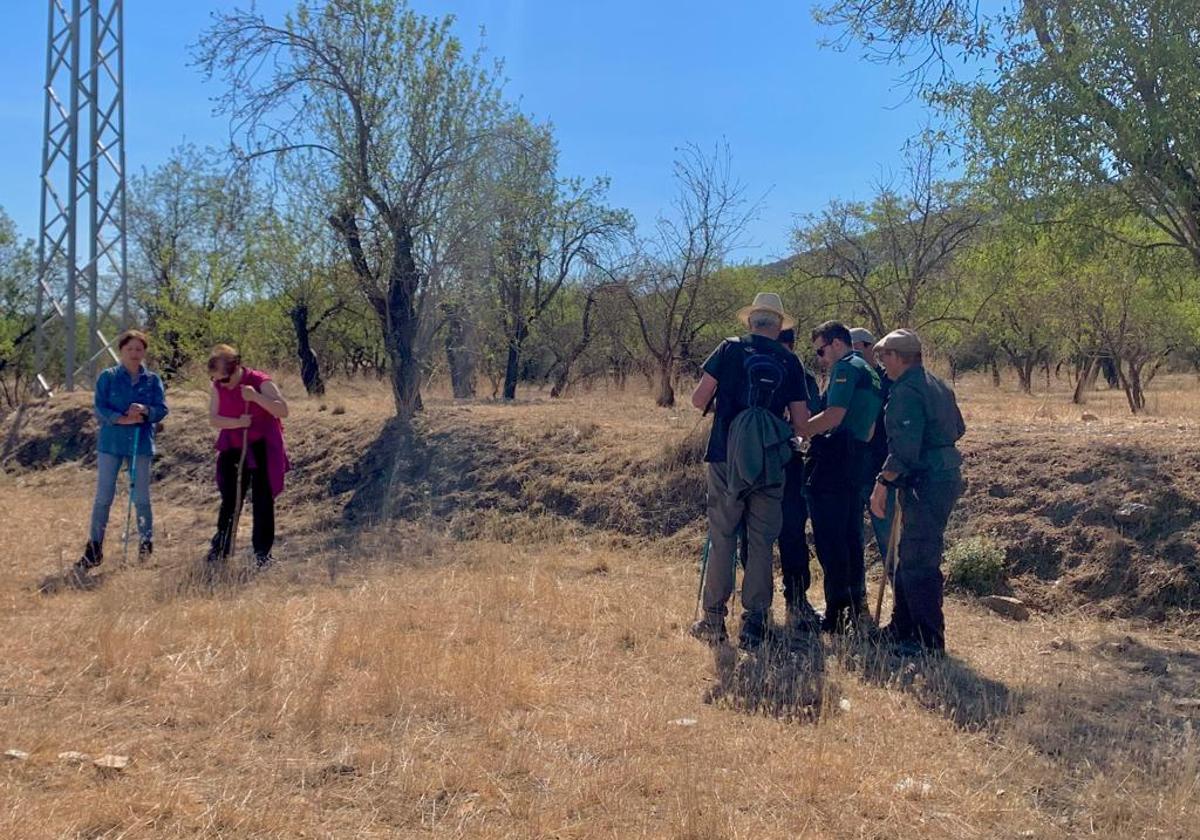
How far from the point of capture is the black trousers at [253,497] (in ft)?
23.7

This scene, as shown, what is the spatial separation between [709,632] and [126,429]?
16.1 ft

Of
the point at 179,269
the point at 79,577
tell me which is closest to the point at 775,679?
the point at 79,577

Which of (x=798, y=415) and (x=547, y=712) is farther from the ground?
(x=798, y=415)

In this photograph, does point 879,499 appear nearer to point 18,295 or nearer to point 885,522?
point 885,522

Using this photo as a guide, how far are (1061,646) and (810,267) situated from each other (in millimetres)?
13800

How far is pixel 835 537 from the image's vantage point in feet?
18.5

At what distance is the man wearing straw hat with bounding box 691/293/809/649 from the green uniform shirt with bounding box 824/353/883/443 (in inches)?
8.2

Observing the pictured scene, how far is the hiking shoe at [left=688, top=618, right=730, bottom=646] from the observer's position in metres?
5.34

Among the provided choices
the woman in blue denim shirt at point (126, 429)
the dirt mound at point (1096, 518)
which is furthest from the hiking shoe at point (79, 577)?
the dirt mound at point (1096, 518)

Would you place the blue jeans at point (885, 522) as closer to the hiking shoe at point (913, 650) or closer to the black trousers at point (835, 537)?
the black trousers at point (835, 537)

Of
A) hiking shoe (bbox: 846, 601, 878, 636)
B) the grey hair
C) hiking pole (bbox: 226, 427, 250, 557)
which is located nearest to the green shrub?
hiking shoe (bbox: 846, 601, 878, 636)

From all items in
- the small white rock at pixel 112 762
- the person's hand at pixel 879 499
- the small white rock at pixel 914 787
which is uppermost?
the person's hand at pixel 879 499

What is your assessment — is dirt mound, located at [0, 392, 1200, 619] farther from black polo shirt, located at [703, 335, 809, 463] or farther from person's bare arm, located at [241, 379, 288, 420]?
black polo shirt, located at [703, 335, 809, 463]

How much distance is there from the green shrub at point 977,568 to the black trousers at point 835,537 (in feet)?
4.13
